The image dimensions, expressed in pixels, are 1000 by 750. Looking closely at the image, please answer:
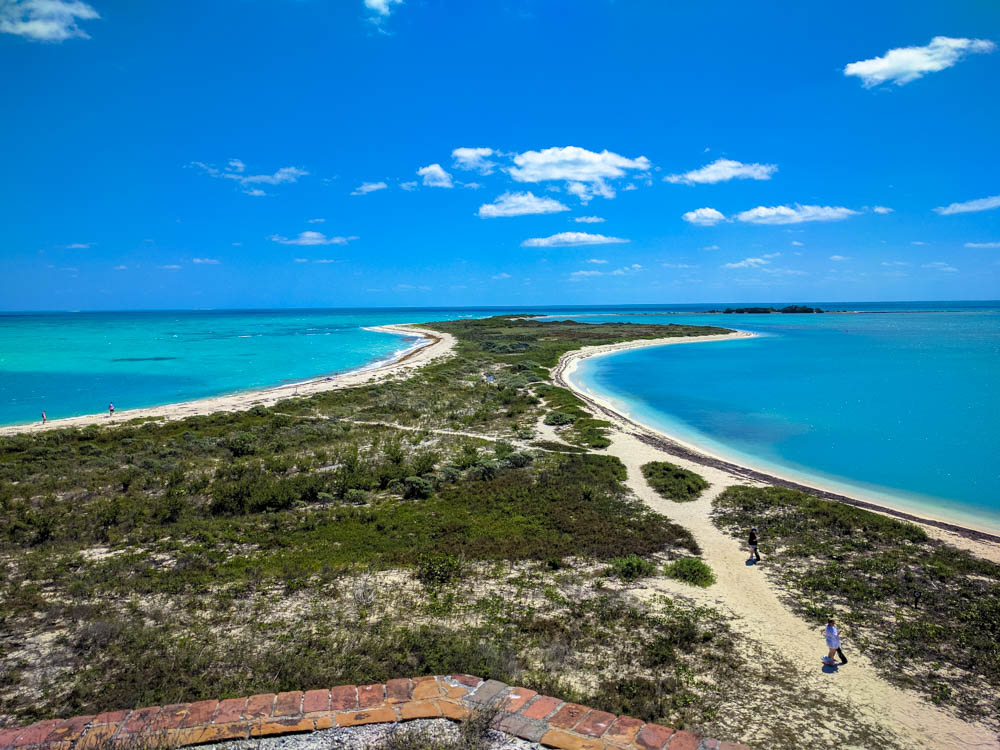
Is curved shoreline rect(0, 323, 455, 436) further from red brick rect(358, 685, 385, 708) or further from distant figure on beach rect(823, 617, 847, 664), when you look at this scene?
distant figure on beach rect(823, 617, 847, 664)

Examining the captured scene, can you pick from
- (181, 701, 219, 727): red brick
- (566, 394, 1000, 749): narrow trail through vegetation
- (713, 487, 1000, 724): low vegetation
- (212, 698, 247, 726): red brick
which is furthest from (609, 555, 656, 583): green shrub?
(181, 701, 219, 727): red brick

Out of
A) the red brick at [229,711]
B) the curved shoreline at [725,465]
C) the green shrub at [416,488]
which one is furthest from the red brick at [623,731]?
the curved shoreline at [725,465]

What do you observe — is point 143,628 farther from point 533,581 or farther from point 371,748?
point 533,581

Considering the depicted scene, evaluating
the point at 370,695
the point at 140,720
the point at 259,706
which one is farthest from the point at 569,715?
the point at 140,720

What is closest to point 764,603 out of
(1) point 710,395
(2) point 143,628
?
(2) point 143,628

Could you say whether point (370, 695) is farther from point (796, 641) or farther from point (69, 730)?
point (796, 641)
